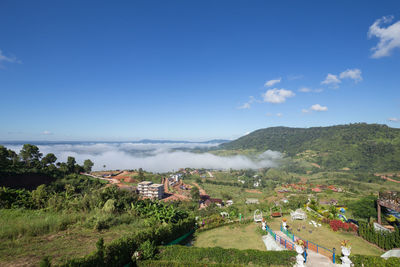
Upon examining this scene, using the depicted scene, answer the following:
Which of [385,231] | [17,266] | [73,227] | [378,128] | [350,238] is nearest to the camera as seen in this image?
[17,266]

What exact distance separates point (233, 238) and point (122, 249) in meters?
9.16

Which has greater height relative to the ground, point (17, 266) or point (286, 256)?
point (17, 266)

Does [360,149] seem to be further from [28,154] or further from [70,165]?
[28,154]

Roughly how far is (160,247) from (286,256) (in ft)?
22.5

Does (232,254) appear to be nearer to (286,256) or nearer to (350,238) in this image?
(286,256)

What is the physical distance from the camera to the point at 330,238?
1356cm

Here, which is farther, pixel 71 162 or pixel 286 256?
pixel 71 162

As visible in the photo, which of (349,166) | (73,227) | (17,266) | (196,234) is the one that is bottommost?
(349,166)

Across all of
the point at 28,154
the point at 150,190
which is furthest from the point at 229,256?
the point at 28,154

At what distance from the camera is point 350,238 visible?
13.4 meters

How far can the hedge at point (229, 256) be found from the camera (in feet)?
31.3

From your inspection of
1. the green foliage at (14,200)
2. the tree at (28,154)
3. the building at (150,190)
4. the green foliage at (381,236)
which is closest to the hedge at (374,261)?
the green foliage at (381,236)

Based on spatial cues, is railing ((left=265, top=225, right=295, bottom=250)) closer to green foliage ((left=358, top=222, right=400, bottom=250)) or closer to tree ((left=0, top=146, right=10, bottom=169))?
green foliage ((left=358, top=222, right=400, bottom=250))

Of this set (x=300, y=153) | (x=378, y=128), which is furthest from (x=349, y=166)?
(x=378, y=128)
